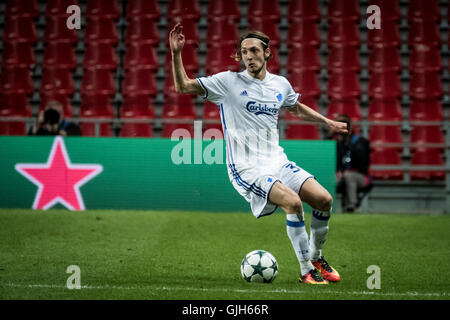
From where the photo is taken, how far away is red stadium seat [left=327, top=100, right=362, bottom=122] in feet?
42.2

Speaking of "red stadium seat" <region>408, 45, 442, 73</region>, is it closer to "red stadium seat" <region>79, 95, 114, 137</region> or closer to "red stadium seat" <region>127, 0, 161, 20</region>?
"red stadium seat" <region>127, 0, 161, 20</region>

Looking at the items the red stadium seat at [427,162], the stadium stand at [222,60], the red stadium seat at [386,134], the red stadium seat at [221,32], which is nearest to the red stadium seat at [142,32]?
the stadium stand at [222,60]

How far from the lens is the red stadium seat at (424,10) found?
13992mm

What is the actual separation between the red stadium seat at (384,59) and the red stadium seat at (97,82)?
5.02 meters

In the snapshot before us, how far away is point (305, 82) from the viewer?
13.3 m

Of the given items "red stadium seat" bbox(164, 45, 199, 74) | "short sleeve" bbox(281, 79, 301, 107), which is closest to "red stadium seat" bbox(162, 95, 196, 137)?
"red stadium seat" bbox(164, 45, 199, 74)

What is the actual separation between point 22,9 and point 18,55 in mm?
1147

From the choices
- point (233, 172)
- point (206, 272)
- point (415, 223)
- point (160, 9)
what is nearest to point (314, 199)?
point (233, 172)

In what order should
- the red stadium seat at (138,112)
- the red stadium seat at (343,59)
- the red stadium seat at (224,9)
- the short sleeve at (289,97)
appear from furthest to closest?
the red stadium seat at (224,9) < the red stadium seat at (343,59) < the red stadium seat at (138,112) < the short sleeve at (289,97)

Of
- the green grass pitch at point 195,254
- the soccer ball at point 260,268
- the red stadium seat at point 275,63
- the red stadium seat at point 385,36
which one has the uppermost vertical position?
the red stadium seat at point 385,36

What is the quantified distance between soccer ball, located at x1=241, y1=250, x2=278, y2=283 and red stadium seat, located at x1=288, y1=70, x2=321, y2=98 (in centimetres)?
781

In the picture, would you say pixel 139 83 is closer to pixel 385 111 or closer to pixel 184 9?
pixel 184 9

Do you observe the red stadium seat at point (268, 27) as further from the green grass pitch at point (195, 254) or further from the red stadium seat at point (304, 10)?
the green grass pitch at point (195, 254)

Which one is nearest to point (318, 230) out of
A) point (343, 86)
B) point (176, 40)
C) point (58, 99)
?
point (176, 40)
